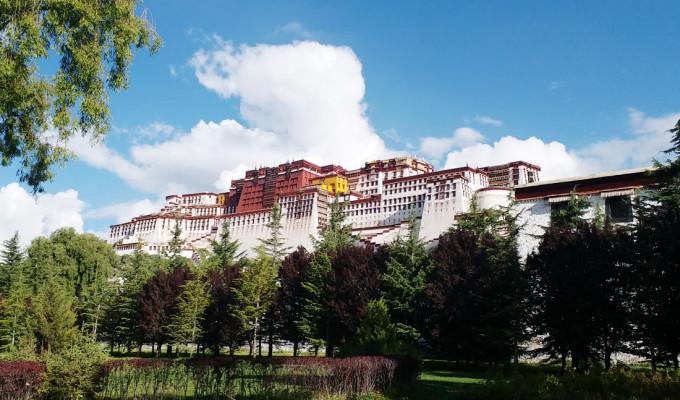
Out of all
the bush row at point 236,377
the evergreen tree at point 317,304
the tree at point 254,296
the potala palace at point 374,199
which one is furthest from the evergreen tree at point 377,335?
the potala palace at point 374,199

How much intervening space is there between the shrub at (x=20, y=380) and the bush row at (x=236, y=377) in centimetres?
194

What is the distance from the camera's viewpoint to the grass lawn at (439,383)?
1639cm

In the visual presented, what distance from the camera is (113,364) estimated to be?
13.9 meters

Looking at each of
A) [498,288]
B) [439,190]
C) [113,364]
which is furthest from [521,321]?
[439,190]

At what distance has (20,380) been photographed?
37.7 feet

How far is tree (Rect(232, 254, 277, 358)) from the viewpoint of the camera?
33.1 metres

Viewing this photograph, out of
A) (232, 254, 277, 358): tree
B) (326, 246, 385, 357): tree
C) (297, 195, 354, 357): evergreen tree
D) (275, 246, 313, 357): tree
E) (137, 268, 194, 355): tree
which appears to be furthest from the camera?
(137, 268, 194, 355): tree

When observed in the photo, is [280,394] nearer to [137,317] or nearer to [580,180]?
[137,317]

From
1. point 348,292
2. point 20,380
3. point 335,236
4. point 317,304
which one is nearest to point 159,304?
point 317,304

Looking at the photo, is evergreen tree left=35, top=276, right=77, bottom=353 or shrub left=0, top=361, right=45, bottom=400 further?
evergreen tree left=35, top=276, right=77, bottom=353

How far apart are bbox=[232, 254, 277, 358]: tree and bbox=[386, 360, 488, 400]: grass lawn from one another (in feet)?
38.3

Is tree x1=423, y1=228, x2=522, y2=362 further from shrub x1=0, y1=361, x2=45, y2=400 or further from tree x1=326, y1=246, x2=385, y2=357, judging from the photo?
shrub x1=0, y1=361, x2=45, y2=400

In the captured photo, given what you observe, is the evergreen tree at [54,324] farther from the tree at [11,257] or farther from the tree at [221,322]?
the tree at [11,257]


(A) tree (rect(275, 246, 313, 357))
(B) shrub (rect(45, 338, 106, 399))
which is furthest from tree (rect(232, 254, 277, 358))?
(B) shrub (rect(45, 338, 106, 399))
